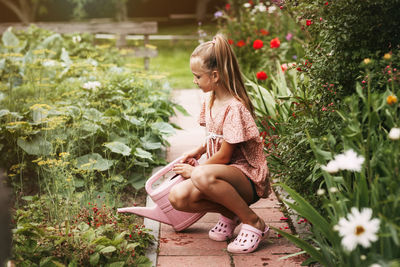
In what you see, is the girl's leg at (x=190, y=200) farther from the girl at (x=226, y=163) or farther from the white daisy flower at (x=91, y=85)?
the white daisy flower at (x=91, y=85)

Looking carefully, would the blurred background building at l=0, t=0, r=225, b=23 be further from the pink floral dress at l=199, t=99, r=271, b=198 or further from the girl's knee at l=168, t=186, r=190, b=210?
the girl's knee at l=168, t=186, r=190, b=210

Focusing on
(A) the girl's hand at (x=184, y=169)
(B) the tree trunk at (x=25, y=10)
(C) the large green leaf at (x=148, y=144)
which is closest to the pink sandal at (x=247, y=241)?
(A) the girl's hand at (x=184, y=169)

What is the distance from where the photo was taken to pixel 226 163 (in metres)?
2.97

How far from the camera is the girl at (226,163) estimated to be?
285 cm

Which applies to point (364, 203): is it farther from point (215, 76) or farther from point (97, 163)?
point (97, 163)

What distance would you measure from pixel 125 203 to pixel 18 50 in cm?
417

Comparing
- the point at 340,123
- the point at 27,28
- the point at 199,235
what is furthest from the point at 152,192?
the point at 27,28

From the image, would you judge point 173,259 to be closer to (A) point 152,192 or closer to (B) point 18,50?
(A) point 152,192

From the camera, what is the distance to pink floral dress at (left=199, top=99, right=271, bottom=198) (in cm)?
289

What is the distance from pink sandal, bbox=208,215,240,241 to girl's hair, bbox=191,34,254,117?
2.16 feet

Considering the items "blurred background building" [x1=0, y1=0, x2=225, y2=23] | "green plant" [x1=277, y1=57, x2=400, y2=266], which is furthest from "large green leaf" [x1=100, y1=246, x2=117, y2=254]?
"blurred background building" [x1=0, y1=0, x2=225, y2=23]

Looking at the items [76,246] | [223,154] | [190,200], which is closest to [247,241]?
[190,200]

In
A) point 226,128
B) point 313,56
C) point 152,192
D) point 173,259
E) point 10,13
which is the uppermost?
point 10,13

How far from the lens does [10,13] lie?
2038cm
